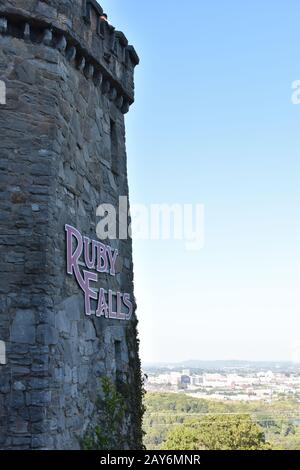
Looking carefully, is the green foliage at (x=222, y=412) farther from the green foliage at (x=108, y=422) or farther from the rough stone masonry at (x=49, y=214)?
the rough stone masonry at (x=49, y=214)

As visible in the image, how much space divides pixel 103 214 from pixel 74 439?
126 inches

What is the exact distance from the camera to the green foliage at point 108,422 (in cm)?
714

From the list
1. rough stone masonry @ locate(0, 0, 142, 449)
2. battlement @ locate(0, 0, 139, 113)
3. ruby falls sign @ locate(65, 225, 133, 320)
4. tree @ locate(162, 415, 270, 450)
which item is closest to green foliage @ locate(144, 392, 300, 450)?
tree @ locate(162, 415, 270, 450)

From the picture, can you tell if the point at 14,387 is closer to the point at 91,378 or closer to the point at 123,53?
the point at 91,378

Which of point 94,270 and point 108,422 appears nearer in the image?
point 108,422

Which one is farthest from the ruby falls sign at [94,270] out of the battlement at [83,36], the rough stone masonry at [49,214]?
the battlement at [83,36]

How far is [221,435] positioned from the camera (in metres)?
27.4

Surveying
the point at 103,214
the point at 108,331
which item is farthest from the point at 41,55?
the point at 108,331

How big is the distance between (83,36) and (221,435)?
23656 millimetres

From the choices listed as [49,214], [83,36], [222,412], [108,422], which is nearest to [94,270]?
[49,214]

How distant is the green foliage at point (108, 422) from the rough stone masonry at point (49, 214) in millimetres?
157

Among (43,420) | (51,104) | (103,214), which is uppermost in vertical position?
(51,104)

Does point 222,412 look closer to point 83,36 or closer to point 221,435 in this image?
point 221,435

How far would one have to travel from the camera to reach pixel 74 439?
6570 millimetres
